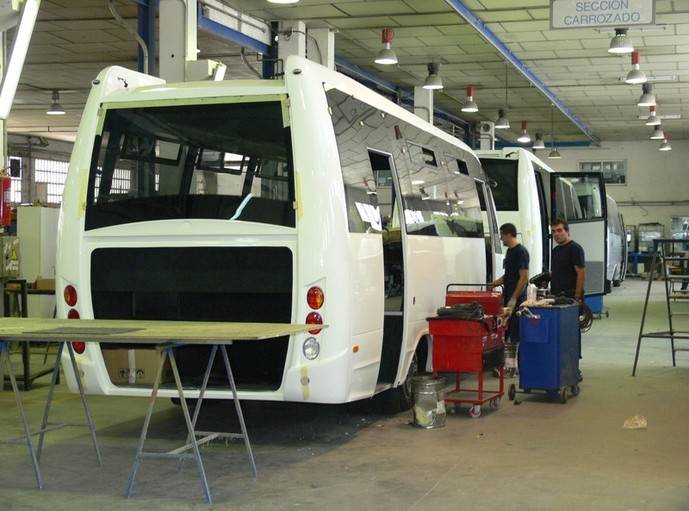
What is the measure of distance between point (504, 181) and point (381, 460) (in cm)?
1086

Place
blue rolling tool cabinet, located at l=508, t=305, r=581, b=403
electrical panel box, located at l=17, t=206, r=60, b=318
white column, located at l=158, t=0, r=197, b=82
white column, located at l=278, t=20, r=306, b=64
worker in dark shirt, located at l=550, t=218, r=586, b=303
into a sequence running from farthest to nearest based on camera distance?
white column, located at l=278, t=20, r=306, b=64 → electrical panel box, located at l=17, t=206, r=60, b=318 → white column, located at l=158, t=0, r=197, b=82 → worker in dark shirt, located at l=550, t=218, r=586, b=303 → blue rolling tool cabinet, located at l=508, t=305, r=581, b=403

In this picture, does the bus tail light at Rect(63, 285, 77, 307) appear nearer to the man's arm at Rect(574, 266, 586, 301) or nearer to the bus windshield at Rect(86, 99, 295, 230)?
the bus windshield at Rect(86, 99, 295, 230)

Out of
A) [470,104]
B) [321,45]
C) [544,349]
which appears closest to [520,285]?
[544,349]

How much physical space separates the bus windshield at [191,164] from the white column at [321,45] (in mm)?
10405

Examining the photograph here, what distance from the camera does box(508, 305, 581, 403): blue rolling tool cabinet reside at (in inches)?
387

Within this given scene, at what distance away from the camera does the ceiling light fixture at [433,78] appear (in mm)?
20500

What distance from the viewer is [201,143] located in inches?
305

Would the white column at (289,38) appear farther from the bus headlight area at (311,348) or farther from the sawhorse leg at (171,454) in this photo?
A: the sawhorse leg at (171,454)

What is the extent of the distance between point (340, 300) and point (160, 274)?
Answer: 57.2 inches

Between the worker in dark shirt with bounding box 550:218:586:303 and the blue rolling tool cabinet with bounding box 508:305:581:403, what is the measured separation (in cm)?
167

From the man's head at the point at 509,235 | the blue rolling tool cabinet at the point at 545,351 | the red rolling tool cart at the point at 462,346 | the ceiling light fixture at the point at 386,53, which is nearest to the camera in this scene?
the red rolling tool cart at the point at 462,346

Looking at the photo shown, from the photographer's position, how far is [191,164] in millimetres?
7727

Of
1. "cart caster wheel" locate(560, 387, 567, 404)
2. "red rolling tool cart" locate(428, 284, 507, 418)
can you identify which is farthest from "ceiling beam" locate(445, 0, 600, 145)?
"red rolling tool cart" locate(428, 284, 507, 418)

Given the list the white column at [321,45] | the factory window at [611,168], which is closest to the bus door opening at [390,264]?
the white column at [321,45]
